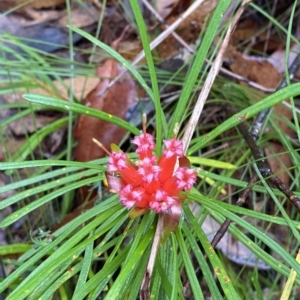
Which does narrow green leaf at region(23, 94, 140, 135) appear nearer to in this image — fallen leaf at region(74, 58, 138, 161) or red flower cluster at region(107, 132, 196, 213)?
red flower cluster at region(107, 132, 196, 213)

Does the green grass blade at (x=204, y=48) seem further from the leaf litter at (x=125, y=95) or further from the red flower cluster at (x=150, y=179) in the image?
the leaf litter at (x=125, y=95)

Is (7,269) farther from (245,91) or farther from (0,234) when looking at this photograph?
(245,91)

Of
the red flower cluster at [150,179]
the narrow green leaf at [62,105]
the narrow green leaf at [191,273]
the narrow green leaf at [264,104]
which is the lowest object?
the narrow green leaf at [191,273]

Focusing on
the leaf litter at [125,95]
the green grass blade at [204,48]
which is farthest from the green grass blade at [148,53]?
the leaf litter at [125,95]

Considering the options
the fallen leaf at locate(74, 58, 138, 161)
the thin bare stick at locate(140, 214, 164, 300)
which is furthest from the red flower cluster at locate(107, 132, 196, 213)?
the fallen leaf at locate(74, 58, 138, 161)

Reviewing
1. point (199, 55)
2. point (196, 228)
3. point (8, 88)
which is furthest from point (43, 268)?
point (8, 88)

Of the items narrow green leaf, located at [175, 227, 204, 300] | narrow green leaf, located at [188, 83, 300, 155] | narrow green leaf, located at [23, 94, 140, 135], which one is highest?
narrow green leaf, located at [23, 94, 140, 135]
